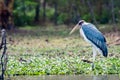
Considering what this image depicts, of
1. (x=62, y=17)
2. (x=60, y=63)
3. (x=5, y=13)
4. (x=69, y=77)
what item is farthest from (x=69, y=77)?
(x=62, y=17)

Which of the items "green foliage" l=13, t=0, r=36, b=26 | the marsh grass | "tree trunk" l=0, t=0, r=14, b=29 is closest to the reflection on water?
the marsh grass

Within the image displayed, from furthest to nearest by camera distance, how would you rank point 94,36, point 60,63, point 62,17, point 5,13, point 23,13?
point 23,13
point 62,17
point 5,13
point 60,63
point 94,36

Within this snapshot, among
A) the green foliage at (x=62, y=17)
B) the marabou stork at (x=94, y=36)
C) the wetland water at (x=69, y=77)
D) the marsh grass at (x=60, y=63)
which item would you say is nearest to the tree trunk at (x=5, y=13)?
the marsh grass at (x=60, y=63)

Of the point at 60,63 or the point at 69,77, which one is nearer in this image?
the point at 69,77

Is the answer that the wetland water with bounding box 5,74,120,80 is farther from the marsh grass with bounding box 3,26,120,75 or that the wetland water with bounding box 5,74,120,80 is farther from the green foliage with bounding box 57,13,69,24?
the green foliage with bounding box 57,13,69,24

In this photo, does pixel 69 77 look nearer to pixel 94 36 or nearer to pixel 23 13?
pixel 94 36

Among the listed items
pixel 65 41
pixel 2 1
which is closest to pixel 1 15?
pixel 2 1

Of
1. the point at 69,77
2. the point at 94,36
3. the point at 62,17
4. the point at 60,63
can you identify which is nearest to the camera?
the point at 69,77

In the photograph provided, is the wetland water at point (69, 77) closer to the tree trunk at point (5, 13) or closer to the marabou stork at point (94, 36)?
the marabou stork at point (94, 36)

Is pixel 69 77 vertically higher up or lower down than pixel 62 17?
lower down

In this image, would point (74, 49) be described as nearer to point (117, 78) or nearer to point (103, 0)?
point (117, 78)

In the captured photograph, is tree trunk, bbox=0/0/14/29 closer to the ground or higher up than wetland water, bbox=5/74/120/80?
higher up

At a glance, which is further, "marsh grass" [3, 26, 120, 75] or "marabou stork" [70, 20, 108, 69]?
"marabou stork" [70, 20, 108, 69]

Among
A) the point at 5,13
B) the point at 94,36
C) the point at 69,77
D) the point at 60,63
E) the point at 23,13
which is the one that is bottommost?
the point at 69,77
